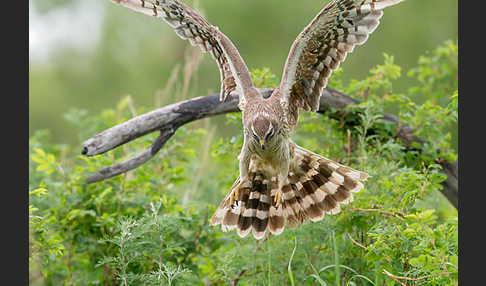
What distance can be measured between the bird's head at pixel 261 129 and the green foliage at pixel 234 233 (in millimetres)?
844

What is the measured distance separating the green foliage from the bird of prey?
0.76 feet

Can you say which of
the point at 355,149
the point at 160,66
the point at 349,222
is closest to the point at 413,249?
the point at 349,222

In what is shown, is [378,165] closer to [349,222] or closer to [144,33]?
[349,222]

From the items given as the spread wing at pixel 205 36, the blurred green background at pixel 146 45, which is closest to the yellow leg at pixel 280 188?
the spread wing at pixel 205 36

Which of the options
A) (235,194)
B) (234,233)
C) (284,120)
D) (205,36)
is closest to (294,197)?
(235,194)

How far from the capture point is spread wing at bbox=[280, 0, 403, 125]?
4570mm

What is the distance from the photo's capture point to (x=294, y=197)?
5.14m

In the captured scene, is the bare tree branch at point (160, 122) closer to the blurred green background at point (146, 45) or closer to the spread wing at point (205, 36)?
the spread wing at point (205, 36)

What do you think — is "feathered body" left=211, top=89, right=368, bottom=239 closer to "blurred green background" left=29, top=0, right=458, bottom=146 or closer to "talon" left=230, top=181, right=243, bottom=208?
"talon" left=230, top=181, right=243, bottom=208

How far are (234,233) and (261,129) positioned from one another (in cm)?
129

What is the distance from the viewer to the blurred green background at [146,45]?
15.4 meters

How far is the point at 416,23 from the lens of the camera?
51.3ft

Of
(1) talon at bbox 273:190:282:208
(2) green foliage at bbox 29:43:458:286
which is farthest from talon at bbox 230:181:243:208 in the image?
(2) green foliage at bbox 29:43:458:286

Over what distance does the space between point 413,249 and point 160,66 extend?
15.0 m
